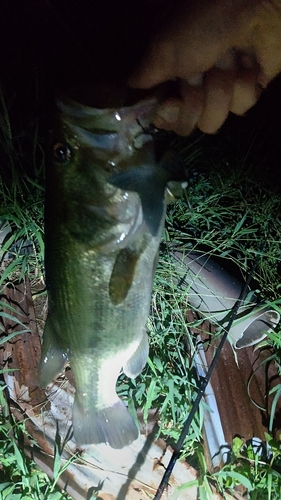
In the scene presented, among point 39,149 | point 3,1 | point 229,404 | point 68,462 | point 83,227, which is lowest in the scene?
point 68,462

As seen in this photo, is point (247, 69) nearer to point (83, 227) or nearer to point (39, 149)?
point (83, 227)

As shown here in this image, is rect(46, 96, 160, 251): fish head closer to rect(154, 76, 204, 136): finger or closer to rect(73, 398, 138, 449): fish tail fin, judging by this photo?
rect(154, 76, 204, 136): finger

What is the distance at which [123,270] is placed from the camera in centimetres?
162

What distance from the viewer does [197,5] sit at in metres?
1.66

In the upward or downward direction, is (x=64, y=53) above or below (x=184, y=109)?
below

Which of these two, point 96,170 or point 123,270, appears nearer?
point 96,170

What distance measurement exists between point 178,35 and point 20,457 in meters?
2.38


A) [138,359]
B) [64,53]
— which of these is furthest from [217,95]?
[64,53]

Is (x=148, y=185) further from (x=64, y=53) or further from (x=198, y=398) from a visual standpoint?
(x=64, y=53)

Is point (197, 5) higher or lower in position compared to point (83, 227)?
higher

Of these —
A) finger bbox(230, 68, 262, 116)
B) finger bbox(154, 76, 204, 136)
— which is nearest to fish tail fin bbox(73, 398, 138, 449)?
finger bbox(154, 76, 204, 136)

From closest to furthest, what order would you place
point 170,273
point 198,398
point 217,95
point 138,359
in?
1. point 217,95
2. point 138,359
3. point 198,398
4. point 170,273

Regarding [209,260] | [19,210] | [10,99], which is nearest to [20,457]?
[19,210]

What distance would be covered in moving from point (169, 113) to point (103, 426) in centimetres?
137
